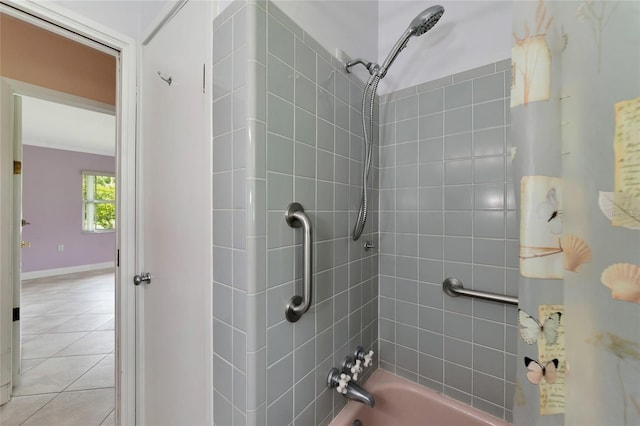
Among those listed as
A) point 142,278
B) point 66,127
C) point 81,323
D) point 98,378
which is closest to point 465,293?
point 142,278

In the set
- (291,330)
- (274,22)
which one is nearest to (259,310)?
(291,330)

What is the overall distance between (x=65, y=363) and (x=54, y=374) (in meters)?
0.14

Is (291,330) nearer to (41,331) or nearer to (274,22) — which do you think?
(274,22)

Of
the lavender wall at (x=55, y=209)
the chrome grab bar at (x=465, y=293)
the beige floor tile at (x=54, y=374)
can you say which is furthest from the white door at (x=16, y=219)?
the lavender wall at (x=55, y=209)

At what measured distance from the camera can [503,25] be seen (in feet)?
3.22

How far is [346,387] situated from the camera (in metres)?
0.93

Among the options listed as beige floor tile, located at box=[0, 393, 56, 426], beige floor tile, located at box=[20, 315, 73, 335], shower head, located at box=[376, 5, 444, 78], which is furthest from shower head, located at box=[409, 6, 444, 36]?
beige floor tile, located at box=[20, 315, 73, 335]

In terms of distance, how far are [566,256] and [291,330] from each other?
2.27 ft

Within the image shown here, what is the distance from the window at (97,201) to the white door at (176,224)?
5.47m

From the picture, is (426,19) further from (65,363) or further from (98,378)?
(65,363)

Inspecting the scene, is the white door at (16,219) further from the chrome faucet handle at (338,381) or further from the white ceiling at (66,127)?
the chrome faucet handle at (338,381)

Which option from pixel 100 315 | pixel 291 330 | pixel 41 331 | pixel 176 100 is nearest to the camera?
pixel 291 330

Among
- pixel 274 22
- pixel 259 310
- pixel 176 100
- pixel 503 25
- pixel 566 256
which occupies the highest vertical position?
pixel 503 25

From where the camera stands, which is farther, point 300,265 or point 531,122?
point 300,265
